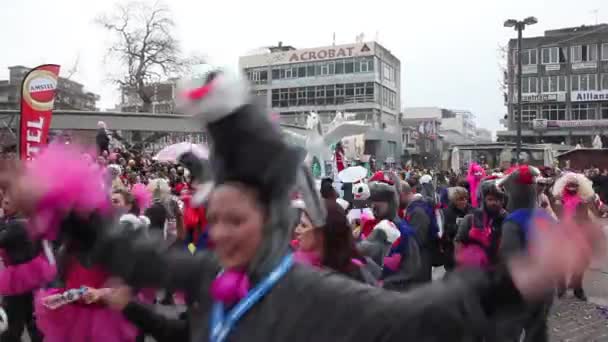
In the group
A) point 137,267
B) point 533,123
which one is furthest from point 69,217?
point 533,123

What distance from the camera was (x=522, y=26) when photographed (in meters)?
17.6

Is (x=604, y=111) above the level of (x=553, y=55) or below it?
below

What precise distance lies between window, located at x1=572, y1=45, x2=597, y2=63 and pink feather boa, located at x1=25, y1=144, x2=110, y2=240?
56.9 metres

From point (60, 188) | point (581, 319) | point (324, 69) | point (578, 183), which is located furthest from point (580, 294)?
point (324, 69)

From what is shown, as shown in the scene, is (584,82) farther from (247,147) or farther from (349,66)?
(247,147)

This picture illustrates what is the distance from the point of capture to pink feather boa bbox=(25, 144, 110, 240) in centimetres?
197

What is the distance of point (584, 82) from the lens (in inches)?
2036

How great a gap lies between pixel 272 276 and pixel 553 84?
57166 mm

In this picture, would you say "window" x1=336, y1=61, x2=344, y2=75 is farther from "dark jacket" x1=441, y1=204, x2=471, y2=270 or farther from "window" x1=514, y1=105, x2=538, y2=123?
"dark jacket" x1=441, y1=204, x2=471, y2=270

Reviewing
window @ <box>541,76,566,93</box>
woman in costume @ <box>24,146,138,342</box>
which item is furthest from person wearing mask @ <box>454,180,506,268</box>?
window @ <box>541,76,566,93</box>

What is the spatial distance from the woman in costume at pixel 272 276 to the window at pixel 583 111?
56.4 meters

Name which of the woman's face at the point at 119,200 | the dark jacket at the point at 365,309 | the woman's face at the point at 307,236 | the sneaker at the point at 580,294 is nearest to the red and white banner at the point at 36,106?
the woman's face at the point at 119,200

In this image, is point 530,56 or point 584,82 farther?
point 530,56

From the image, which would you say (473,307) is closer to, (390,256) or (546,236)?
(546,236)
